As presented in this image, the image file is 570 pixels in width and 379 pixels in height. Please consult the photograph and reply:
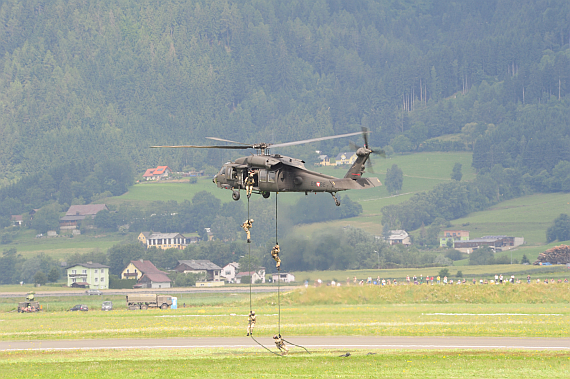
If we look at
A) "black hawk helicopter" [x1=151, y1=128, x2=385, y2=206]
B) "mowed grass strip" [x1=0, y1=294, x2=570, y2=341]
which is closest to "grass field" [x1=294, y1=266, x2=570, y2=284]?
"mowed grass strip" [x1=0, y1=294, x2=570, y2=341]

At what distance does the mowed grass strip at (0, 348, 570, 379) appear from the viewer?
40.2m

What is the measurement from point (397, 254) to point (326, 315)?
9201cm

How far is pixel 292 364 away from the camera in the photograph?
43688 millimetres

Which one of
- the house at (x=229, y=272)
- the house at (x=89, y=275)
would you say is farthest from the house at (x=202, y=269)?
the house at (x=89, y=275)

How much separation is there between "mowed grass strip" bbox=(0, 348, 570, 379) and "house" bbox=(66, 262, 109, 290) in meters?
132

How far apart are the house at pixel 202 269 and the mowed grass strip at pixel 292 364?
135694mm

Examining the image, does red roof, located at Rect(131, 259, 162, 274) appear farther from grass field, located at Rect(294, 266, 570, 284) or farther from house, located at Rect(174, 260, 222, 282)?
grass field, located at Rect(294, 266, 570, 284)

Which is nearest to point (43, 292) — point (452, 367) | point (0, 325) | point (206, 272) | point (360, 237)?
point (206, 272)

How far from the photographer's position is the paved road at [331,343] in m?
50.2

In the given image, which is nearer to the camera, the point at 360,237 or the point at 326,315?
the point at 326,315

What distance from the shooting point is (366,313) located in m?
74.5

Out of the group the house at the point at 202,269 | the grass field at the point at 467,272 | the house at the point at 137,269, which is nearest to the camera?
the grass field at the point at 467,272

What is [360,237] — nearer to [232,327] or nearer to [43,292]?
[43,292]

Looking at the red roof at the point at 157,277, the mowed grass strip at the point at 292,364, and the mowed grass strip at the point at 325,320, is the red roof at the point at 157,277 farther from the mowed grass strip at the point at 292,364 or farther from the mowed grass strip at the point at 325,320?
the mowed grass strip at the point at 292,364
